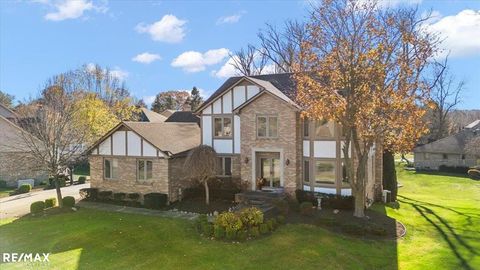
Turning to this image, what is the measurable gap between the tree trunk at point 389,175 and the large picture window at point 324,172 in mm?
7064

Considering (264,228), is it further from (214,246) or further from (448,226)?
(448,226)

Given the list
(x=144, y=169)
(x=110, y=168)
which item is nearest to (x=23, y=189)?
(x=110, y=168)

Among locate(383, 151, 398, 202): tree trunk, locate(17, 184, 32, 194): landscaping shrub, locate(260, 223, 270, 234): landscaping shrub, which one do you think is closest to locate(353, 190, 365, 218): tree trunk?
locate(260, 223, 270, 234): landscaping shrub

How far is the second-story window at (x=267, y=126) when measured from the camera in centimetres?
2327

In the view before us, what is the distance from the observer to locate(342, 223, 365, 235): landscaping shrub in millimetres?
17484

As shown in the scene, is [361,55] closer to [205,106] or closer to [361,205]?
[361,205]

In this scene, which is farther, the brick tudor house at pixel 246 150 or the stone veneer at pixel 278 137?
the stone veneer at pixel 278 137

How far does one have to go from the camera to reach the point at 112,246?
16266 mm

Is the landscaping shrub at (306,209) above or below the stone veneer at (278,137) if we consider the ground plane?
below

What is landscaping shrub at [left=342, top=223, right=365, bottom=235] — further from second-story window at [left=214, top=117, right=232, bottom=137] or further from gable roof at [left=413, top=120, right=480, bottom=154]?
gable roof at [left=413, top=120, right=480, bottom=154]

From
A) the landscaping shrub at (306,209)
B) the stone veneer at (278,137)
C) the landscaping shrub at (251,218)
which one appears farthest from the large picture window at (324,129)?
the landscaping shrub at (251,218)

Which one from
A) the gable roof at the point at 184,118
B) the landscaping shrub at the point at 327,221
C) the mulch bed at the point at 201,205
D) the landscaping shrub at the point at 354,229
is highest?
the gable roof at the point at 184,118

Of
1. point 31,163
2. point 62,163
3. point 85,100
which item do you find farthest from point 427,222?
point 85,100

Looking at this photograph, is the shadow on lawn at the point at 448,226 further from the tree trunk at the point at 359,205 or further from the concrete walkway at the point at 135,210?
the concrete walkway at the point at 135,210
